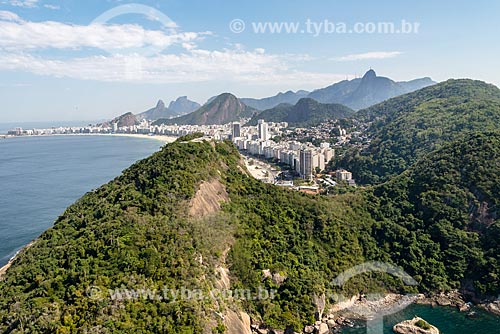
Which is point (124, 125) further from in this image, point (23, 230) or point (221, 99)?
point (23, 230)

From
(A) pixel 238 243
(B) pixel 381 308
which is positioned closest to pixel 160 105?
(A) pixel 238 243

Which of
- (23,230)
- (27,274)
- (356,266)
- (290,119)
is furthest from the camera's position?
(290,119)

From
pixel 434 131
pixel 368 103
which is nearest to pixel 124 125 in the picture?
pixel 368 103

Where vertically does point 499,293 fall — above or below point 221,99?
below

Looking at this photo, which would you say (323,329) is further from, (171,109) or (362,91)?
(171,109)

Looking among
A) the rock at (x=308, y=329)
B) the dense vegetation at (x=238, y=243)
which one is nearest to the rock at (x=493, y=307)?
the dense vegetation at (x=238, y=243)
